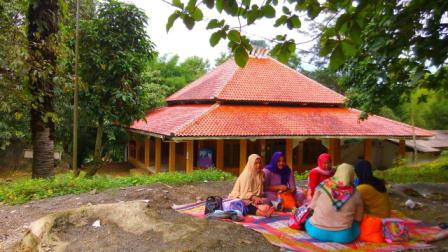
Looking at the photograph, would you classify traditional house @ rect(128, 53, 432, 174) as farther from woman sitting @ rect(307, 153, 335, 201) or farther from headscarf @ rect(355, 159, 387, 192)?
headscarf @ rect(355, 159, 387, 192)

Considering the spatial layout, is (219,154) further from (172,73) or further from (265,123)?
(172,73)

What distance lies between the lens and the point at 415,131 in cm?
1728

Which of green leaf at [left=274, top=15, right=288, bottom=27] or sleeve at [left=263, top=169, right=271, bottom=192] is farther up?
green leaf at [left=274, top=15, right=288, bottom=27]

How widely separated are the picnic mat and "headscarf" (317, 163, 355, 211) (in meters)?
0.46

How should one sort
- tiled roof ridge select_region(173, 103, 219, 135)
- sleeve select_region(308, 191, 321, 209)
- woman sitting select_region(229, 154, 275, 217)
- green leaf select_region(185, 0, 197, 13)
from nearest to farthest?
green leaf select_region(185, 0, 197, 13), sleeve select_region(308, 191, 321, 209), woman sitting select_region(229, 154, 275, 217), tiled roof ridge select_region(173, 103, 219, 135)

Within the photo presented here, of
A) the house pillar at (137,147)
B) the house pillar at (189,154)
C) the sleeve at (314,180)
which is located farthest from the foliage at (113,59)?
the house pillar at (137,147)

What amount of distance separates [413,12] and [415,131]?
1515cm

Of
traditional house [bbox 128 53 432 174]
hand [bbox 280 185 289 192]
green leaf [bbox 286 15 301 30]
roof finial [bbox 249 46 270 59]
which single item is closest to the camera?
green leaf [bbox 286 15 301 30]

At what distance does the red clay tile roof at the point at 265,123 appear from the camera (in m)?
13.3

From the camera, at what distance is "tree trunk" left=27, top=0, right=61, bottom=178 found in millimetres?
6160

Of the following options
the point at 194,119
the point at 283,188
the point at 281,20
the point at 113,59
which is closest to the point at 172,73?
the point at 194,119

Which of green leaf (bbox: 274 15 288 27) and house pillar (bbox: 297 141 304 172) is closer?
green leaf (bbox: 274 15 288 27)

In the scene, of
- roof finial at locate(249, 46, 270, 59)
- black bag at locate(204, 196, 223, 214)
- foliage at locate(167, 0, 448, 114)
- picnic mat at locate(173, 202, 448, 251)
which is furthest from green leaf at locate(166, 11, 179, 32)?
roof finial at locate(249, 46, 270, 59)

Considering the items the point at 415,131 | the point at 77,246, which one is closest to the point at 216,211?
the point at 77,246
